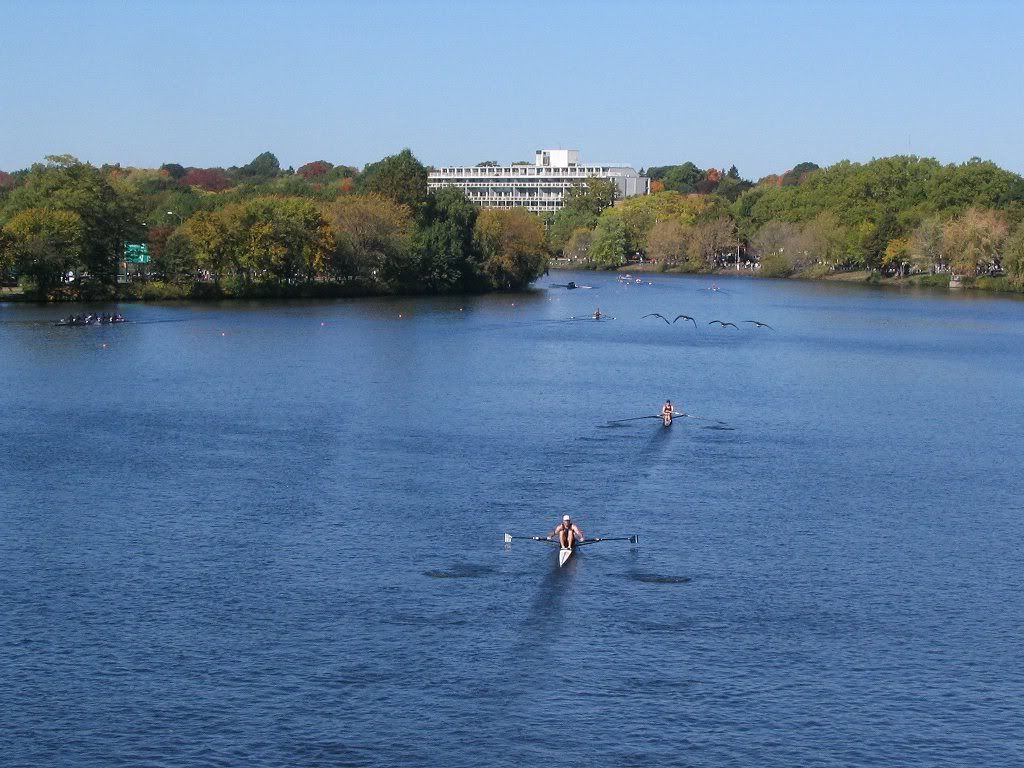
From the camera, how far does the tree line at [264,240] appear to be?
341 feet

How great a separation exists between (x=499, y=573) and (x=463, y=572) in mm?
852

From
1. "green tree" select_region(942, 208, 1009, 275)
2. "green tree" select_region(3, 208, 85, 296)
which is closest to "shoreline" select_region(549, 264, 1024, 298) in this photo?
"green tree" select_region(942, 208, 1009, 275)

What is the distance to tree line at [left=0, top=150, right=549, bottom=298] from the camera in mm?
103938

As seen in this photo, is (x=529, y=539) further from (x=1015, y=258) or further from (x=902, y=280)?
(x=902, y=280)

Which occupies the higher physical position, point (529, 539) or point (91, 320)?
point (91, 320)

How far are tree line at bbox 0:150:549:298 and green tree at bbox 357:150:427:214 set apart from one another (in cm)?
14

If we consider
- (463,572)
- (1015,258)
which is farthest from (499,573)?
(1015,258)

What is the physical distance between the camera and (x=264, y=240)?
112 metres

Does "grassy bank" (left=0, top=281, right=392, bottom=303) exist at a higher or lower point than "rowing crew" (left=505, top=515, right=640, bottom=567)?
higher

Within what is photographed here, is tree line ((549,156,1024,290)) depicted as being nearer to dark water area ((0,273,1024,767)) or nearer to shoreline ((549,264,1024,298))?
shoreline ((549,264,1024,298))

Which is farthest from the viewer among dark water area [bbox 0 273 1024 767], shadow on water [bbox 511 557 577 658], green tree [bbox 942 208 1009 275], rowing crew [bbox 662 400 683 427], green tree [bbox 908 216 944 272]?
green tree [bbox 908 216 944 272]

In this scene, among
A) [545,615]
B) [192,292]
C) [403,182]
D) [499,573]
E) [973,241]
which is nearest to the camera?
[545,615]

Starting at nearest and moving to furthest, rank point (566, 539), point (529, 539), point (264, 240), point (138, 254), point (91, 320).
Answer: point (566, 539)
point (529, 539)
point (91, 320)
point (264, 240)
point (138, 254)

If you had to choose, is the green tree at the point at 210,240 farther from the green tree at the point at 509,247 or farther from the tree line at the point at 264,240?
the green tree at the point at 509,247
